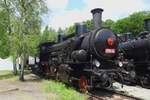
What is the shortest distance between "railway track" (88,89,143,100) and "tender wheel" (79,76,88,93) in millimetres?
401

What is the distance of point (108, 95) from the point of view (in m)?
16.9

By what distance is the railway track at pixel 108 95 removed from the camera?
1562 cm

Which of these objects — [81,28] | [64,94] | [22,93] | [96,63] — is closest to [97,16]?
[81,28]

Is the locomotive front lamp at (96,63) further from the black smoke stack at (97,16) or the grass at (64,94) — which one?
the black smoke stack at (97,16)

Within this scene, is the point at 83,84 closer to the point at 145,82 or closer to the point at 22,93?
the point at 22,93

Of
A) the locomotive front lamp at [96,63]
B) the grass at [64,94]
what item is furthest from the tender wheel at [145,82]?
the grass at [64,94]

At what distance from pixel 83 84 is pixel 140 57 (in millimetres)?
4861

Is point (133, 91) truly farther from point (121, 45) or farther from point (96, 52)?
point (121, 45)

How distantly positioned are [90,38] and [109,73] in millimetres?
2059

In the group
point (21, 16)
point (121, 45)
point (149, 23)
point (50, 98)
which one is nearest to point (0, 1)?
point (21, 16)

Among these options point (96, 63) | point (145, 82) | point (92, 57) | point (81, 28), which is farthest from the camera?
point (145, 82)

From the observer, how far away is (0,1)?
107 feet

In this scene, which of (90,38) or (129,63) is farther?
(129,63)

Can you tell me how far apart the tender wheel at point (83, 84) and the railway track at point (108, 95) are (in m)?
0.40
